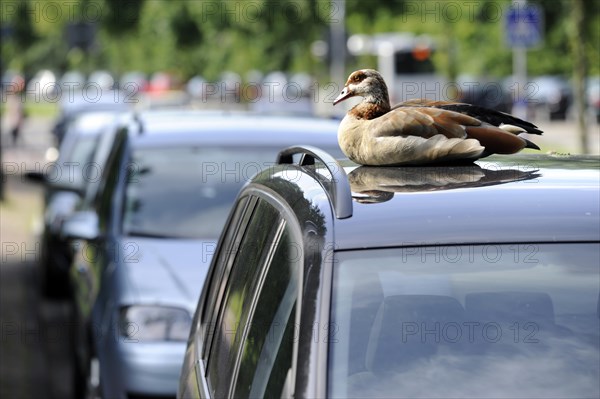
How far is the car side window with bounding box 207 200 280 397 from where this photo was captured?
3518 mm

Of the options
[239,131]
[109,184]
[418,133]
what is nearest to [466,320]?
[418,133]

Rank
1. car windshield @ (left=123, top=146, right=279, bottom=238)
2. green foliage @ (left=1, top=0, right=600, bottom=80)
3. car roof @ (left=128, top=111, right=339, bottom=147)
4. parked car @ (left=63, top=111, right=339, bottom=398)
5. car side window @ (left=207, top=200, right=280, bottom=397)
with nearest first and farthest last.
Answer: car side window @ (left=207, top=200, right=280, bottom=397) → parked car @ (left=63, top=111, right=339, bottom=398) → car windshield @ (left=123, top=146, right=279, bottom=238) → car roof @ (left=128, top=111, right=339, bottom=147) → green foliage @ (left=1, top=0, right=600, bottom=80)

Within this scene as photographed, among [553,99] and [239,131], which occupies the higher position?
[239,131]

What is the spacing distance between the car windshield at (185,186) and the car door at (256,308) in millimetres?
3038

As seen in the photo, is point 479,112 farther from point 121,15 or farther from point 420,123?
point 121,15

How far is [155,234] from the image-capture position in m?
7.31

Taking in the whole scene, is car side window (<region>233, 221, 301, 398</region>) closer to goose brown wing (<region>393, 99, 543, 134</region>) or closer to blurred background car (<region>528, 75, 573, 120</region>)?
goose brown wing (<region>393, 99, 543, 134</region>)

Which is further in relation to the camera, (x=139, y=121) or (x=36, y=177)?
(x=36, y=177)

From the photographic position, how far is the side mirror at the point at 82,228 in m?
7.41

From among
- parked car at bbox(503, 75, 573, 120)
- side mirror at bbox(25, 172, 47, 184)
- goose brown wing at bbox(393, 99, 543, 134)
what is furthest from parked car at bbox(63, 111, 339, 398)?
parked car at bbox(503, 75, 573, 120)

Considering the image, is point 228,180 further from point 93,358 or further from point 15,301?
point 15,301

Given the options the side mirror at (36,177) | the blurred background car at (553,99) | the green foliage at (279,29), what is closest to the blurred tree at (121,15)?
the green foliage at (279,29)

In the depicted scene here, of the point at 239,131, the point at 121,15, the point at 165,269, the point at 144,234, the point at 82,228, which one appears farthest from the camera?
the point at 121,15

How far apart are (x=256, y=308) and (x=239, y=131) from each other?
14.6 feet
